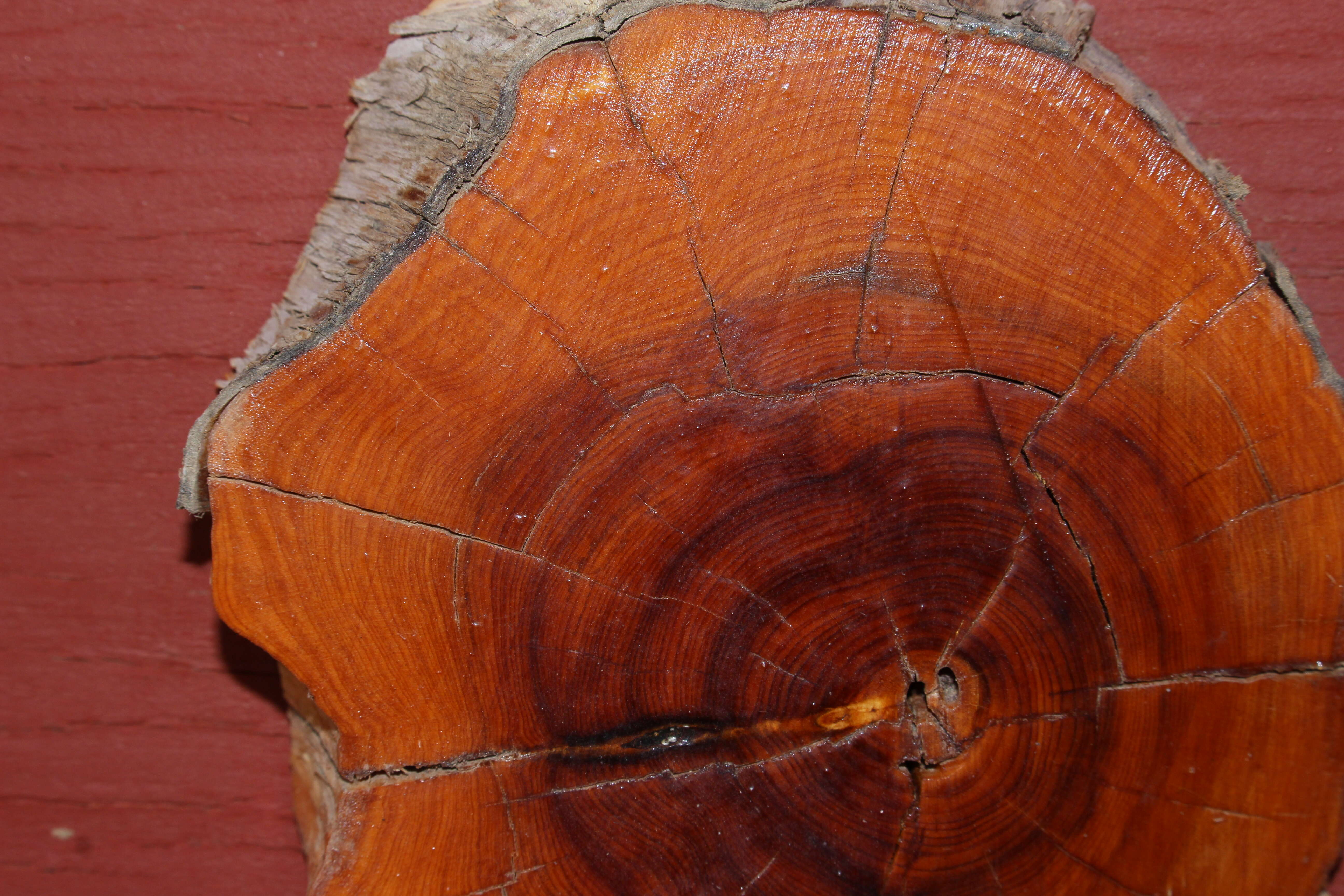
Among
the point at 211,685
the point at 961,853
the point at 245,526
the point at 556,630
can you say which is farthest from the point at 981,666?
the point at 211,685

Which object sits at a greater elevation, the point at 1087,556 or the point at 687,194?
the point at 687,194

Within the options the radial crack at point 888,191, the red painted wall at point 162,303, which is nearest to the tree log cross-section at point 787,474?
the radial crack at point 888,191

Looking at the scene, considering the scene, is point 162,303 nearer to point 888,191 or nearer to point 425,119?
point 425,119

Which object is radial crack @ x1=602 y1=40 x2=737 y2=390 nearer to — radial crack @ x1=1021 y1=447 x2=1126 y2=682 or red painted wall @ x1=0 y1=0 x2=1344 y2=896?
radial crack @ x1=1021 y1=447 x2=1126 y2=682

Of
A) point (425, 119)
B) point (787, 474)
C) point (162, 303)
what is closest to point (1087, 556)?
point (787, 474)

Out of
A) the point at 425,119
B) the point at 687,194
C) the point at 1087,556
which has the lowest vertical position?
the point at 1087,556

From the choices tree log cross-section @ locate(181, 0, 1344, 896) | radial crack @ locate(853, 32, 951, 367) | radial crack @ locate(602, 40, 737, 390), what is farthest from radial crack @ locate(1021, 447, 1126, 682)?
radial crack @ locate(602, 40, 737, 390)

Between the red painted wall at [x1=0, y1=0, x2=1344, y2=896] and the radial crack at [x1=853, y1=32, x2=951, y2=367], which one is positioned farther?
the red painted wall at [x1=0, y1=0, x2=1344, y2=896]
